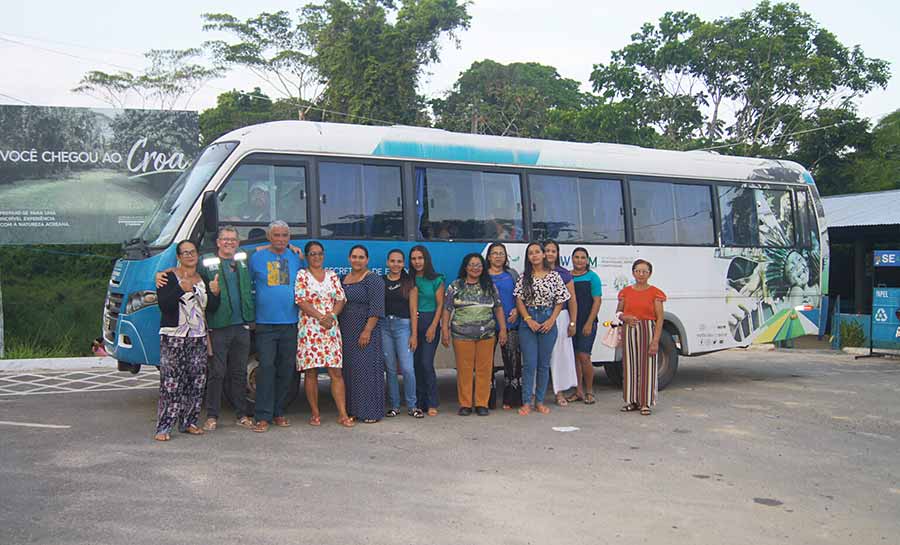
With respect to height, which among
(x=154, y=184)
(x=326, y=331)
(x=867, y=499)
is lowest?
(x=867, y=499)

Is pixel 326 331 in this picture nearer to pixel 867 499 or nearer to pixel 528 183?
pixel 528 183

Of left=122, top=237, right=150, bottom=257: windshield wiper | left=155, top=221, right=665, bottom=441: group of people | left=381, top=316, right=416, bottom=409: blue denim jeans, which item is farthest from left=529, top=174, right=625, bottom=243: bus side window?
left=122, top=237, right=150, bottom=257: windshield wiper

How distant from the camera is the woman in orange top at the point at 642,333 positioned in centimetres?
853

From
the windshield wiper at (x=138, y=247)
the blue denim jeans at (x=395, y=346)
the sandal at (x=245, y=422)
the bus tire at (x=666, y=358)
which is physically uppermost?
the windshield wiper at (x=138, y=247)

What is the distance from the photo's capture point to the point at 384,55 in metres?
28.7

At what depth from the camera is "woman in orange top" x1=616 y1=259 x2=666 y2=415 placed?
28.0 feet

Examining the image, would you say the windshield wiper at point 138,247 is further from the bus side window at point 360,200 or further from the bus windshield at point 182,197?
the bus side window at point 360,200

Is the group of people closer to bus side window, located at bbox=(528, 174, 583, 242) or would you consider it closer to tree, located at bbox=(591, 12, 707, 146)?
bus side window, located at bbox=(528, 174, 583, 242)

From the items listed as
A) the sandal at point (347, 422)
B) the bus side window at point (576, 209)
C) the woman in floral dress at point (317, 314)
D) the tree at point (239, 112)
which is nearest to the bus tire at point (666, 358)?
the bus side window at point (576, 209)

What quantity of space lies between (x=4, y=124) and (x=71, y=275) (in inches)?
265

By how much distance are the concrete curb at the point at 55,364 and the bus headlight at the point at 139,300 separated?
5.22m

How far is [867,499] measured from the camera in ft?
18.9

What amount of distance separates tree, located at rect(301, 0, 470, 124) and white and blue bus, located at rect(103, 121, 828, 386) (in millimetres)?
17886

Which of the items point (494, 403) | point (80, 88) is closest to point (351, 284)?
point (494, 403)
